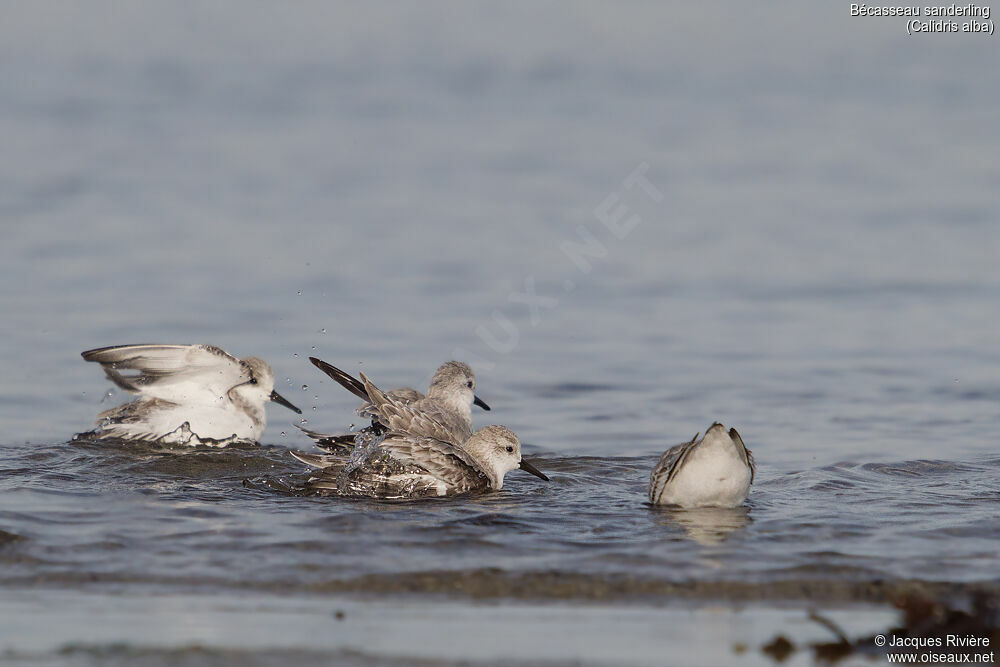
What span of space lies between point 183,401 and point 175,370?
37 centimetres

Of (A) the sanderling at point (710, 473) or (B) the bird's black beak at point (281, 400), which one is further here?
(B) the bird's black beak at point (281, 400)

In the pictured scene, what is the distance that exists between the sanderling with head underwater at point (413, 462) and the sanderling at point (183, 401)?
1.85m

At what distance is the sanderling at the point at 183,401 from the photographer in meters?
11.5

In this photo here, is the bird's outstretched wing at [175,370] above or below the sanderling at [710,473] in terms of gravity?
above

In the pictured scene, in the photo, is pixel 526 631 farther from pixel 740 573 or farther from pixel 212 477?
pixel 212 477

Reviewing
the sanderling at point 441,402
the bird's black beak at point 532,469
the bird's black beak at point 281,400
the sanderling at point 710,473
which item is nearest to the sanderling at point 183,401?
the bird's black beak at point 281,400

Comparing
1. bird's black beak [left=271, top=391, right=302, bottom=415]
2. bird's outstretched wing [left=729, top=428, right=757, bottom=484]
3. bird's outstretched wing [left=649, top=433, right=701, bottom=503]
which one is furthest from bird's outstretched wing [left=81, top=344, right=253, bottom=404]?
bird's outstretched wing [left=729, top=428, right=757, bottom=484]

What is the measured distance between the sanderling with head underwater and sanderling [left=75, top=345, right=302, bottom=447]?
6.08 feet

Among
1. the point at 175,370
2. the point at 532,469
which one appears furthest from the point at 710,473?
the point at 175,370

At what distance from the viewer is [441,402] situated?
38.8 feet

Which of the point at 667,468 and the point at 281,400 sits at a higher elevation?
the point at 281,400

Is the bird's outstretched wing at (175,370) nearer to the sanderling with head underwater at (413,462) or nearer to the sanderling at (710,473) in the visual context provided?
the sanderling with head underwater at (413,462)

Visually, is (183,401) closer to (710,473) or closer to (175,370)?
(175,370)

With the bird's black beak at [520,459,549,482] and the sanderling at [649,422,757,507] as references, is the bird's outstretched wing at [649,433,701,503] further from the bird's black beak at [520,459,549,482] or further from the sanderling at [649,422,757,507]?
the bird's black beak at [520,459,549,482]
